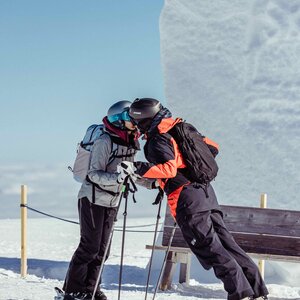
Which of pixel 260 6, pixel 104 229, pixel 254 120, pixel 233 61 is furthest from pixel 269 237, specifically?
pixel 260 6

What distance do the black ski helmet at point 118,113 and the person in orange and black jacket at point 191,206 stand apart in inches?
16.5

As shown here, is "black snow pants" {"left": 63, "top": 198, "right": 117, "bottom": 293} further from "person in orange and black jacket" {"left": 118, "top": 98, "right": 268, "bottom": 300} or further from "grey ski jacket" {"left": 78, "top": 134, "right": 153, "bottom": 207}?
"person in orange and black jacket" {"left": 118, "top": 98, "right": 268, "bottom": 300}

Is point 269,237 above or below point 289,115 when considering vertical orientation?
below

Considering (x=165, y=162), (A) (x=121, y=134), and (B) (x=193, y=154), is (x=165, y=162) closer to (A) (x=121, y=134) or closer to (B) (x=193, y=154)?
(B) (x=193, y=154)

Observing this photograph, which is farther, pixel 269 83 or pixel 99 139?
Result: pixel 269 83

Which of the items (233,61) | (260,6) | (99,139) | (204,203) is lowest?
(204,203)

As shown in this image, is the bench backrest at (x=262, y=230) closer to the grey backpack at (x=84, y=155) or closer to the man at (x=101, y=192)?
the man at (x=101, y=192)

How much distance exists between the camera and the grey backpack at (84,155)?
542 cm

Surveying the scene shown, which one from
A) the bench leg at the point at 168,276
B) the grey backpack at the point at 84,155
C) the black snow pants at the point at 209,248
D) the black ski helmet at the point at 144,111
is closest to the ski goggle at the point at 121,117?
the grey backpack at the point at 84,155

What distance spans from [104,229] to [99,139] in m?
0.71

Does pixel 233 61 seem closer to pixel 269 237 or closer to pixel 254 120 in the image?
pixel 254 120

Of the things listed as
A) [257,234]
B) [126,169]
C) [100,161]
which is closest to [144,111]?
[126,169]

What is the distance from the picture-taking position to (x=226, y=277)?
470 cm

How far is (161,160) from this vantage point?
4.57m
